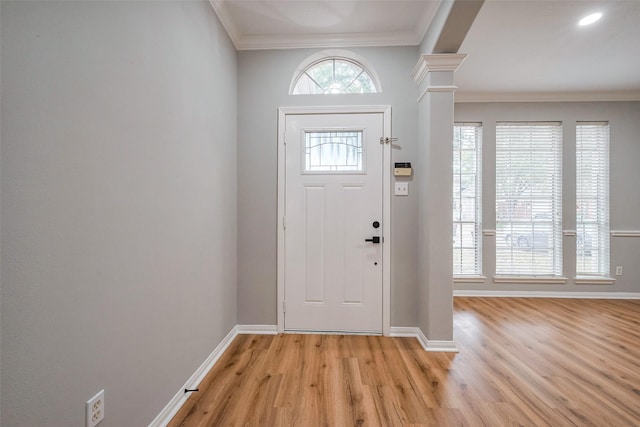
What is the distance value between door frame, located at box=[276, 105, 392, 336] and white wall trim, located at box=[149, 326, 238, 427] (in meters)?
0.54

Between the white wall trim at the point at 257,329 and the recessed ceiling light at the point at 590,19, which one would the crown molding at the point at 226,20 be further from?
the recessed ceiling light at the point at 590,19

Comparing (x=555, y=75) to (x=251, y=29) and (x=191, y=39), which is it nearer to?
(x=251, y=29)

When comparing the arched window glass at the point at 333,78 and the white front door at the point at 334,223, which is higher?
the arched window glass at the point at 333,78

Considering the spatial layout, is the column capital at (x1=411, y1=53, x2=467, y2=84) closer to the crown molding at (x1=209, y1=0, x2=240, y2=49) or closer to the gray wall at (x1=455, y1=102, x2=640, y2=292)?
the crown molding at (x1=209, y1=0, x2=240, y2=49)

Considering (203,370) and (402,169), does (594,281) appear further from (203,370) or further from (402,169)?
(203,370)

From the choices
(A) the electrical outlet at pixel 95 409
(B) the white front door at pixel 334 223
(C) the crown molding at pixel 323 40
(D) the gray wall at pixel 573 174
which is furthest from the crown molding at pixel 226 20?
(D) the gray wall at pixel 573 174

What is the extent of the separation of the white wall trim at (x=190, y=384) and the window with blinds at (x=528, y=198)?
3774mm

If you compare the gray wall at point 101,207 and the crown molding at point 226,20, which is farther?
the crown molding at point 226,20

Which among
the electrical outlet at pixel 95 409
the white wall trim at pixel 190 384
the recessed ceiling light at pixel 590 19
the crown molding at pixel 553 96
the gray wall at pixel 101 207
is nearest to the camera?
the gray wall at pixel 101 207

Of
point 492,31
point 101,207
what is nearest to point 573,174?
point 492,31

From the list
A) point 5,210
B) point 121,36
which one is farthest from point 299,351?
point 121,36

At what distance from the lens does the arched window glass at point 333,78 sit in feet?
8.72

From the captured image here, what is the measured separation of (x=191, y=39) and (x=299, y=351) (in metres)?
2.46

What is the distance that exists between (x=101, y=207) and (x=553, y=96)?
5.27 metres
